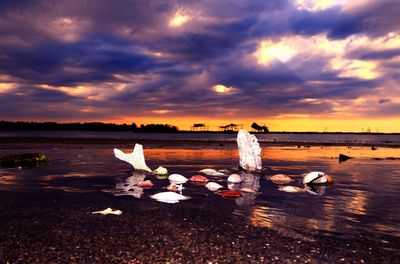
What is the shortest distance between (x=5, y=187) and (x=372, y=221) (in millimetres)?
10705

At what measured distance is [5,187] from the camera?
11.3 m

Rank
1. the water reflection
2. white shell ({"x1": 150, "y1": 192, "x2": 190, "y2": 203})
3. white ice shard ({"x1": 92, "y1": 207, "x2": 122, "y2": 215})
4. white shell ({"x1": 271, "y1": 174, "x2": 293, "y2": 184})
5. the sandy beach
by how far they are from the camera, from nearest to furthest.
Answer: the sandy beach, the water reflection, white ice shard ({"x1": 92, "y1": 207, "x2": 122, "y2": 215}), white shell ({"x1": 150, "y1": 192, "x2": 190, "y2": 203}), white shell ({"x1": 271, "y1": 174, "x2": 293, "y2": 184})

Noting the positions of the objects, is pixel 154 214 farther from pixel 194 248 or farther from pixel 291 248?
pixel 291 248

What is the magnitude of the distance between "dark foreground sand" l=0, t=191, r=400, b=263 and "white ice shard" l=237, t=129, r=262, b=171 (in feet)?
32.7

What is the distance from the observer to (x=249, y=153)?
730 inches

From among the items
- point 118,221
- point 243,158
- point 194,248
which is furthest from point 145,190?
point 243,158

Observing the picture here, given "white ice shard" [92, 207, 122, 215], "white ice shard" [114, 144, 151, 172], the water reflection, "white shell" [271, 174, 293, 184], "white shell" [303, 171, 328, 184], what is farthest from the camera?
"white ice shard" [114, 144, 151, 172]

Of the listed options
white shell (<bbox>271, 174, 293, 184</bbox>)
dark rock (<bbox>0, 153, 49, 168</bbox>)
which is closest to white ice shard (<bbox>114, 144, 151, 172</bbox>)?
dark rock (<bbox>0, 153, 49, 168</bbox>)

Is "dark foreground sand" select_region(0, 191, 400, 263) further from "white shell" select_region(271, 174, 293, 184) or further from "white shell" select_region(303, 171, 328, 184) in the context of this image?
"white shell" select_region(303, 171, 328, 184)

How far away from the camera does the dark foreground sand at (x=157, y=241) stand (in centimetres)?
511

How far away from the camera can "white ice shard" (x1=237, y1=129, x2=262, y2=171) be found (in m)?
18.2

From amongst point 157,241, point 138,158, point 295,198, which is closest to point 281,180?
point 295,198

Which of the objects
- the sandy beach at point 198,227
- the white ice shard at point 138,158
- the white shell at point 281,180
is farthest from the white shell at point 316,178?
the white ice shard at point 138,158

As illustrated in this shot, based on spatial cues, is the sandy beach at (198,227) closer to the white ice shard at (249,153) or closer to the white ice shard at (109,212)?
the white ice shard at (109,212)
